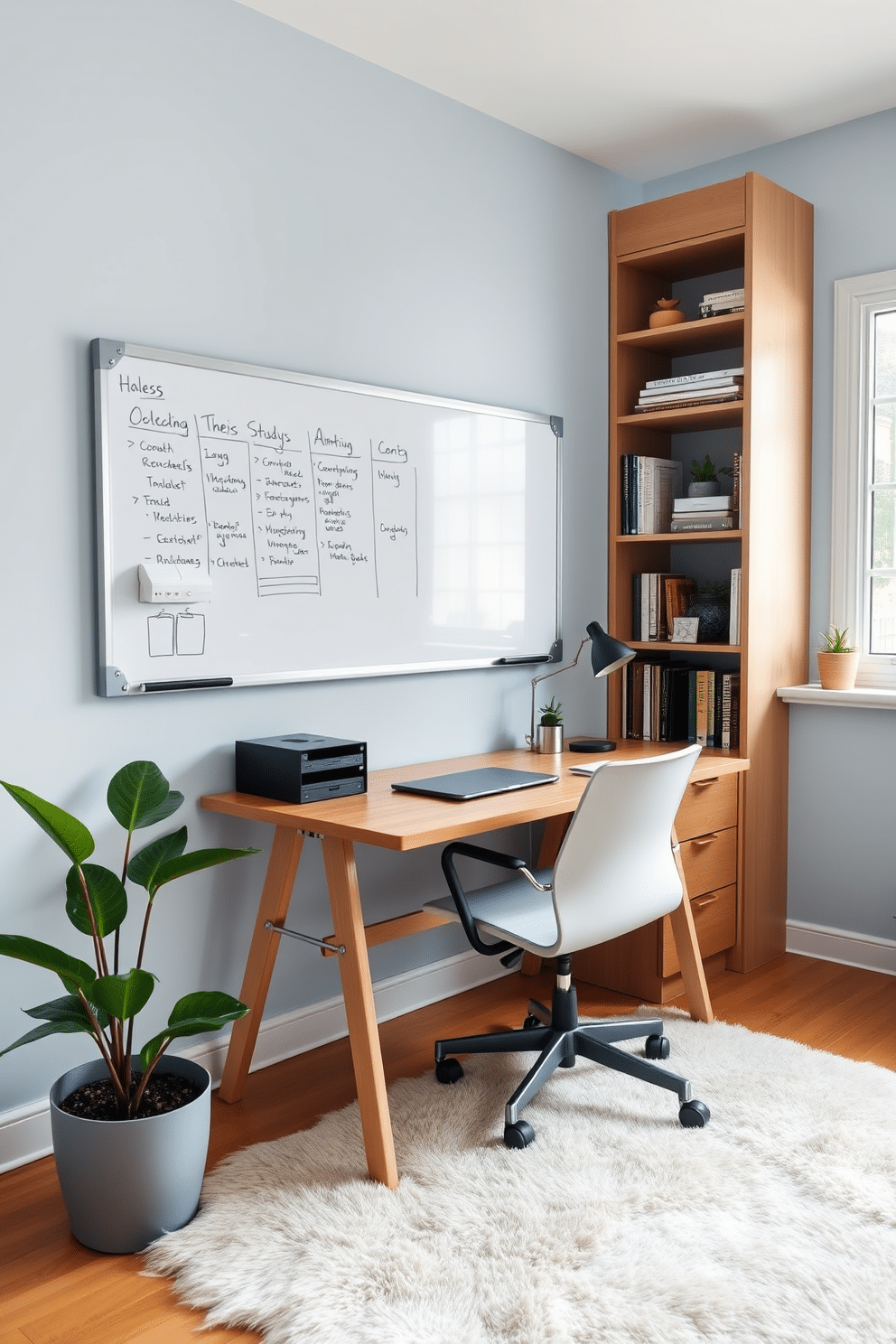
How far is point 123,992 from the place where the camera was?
6.14 feet

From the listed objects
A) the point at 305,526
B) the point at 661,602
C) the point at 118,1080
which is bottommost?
the point at 118,1080

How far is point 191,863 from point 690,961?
4.80 ft

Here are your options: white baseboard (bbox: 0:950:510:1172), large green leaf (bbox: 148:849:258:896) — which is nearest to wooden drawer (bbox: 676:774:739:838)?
white baseboard (bbox: 0:950:510:1172)

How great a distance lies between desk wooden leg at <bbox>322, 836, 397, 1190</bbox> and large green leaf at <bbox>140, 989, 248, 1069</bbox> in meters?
0.26

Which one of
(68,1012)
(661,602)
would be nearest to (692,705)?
(661,602)

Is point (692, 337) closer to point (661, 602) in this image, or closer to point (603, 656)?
point (661, 602)

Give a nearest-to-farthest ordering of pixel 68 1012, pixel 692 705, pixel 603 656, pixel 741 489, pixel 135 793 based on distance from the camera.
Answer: pixel 68 1012, pixel 135 793, pixel 603 656, pixel 741 489, pixel 692 705

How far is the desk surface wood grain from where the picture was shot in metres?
2.13

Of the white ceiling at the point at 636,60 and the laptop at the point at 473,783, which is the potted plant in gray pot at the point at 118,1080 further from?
the white ceiling at the point at 636,60

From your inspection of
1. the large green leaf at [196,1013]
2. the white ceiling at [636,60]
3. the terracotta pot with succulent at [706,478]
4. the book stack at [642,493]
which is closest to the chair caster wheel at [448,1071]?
the large green leaf at [196,1013]

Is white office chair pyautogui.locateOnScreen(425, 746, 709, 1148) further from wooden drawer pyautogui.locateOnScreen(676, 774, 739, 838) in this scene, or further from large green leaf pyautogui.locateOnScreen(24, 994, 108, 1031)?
large green leaf pyautogui.locateOnScreen(24, 994, 108, 1031)

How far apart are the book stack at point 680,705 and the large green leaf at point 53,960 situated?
7.15 feet

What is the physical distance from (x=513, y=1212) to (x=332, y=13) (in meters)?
2.73

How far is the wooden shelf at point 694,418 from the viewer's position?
11.1 feet
